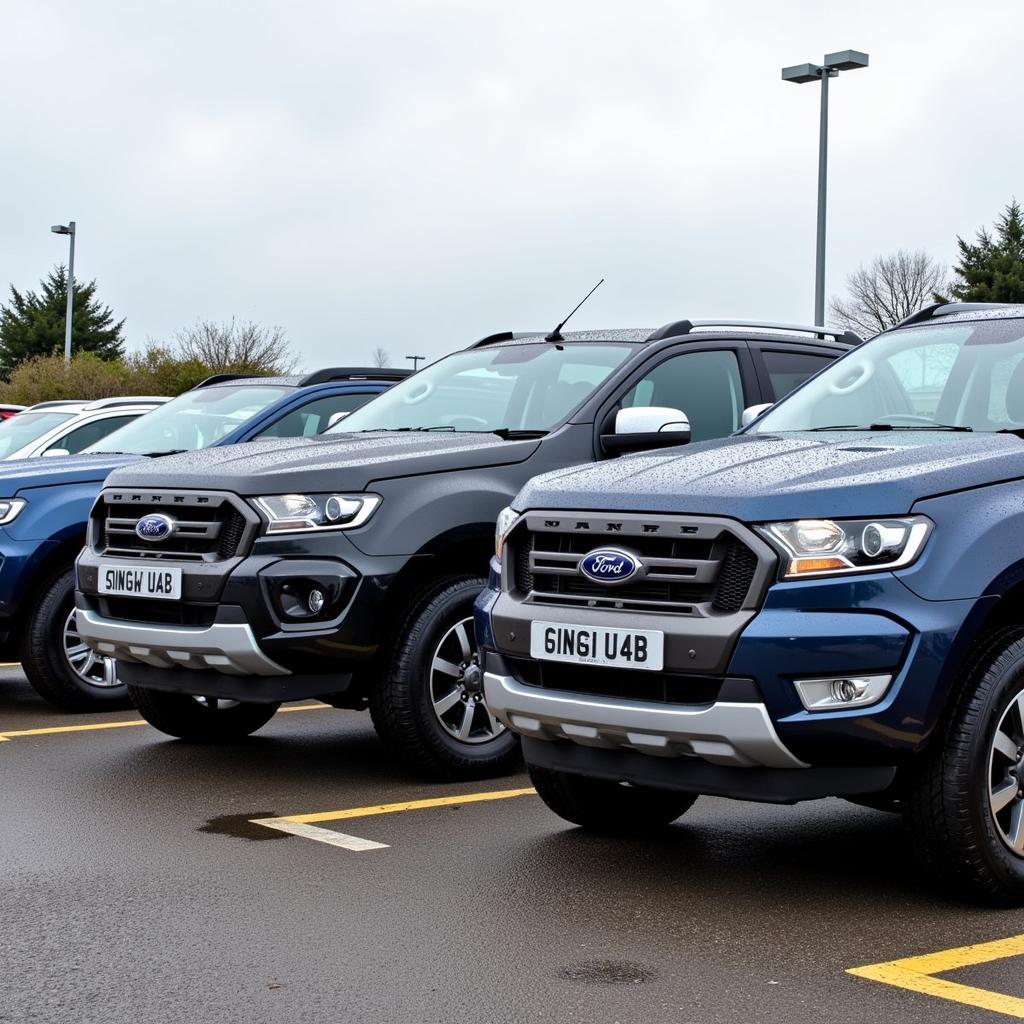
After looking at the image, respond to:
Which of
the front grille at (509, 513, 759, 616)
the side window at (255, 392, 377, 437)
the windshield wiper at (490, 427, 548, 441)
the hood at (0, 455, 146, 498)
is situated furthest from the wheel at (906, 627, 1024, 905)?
the hood at (0, 455, 146, 498)

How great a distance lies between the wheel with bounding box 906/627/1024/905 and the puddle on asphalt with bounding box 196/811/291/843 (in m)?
2.37

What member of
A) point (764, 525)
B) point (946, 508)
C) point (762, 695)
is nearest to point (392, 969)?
point (762, 695)

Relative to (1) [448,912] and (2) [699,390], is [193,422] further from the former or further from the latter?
(1) [448,912]

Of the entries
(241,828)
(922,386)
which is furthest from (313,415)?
(922,386)

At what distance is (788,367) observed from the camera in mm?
8516

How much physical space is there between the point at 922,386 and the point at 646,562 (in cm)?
173

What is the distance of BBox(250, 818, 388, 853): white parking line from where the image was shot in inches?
234

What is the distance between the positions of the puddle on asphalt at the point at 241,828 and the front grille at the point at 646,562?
142cm

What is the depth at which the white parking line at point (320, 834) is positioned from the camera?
5943mm

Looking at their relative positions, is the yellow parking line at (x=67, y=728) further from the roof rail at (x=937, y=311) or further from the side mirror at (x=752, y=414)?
the roof rail at (x=937, y=311)

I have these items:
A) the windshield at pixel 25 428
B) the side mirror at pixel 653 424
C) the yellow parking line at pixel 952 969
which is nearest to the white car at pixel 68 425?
the windshield at pixel 25 428

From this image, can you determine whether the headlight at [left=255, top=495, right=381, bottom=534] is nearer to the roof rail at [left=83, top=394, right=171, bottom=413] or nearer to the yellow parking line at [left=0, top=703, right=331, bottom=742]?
the yellow parking line at [left=0, top=703, right=331, bottom=742]

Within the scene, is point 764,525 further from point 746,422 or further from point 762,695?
point 746,422

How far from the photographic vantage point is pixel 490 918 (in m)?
5.02
